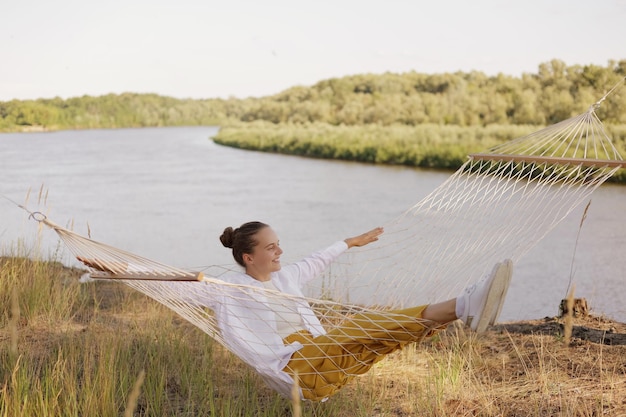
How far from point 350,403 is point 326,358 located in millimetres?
351

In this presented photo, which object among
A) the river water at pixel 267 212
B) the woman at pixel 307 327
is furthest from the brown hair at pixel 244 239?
the river water at pixel 267 212

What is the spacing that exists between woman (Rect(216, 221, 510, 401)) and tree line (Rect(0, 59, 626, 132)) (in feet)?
38.3

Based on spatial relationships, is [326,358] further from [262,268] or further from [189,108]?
[189,108]

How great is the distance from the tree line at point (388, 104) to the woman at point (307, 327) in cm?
1168

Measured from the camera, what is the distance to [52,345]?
251 cm

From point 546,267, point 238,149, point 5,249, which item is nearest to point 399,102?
Result: point 238,149

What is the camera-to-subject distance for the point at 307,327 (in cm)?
198

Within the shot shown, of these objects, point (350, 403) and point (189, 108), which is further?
point (189, 108)

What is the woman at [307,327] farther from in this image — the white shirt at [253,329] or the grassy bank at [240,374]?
the grassy bank at [240,374]

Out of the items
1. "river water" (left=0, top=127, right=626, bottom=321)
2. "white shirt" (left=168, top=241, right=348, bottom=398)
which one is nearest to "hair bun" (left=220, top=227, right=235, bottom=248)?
"white shirt" (left=168, top=241, right=348, bottom=398)

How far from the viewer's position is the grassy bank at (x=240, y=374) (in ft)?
6.32

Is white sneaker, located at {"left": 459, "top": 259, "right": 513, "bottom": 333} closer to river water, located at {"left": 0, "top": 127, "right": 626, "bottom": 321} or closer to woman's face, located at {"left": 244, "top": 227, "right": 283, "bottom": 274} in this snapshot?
woman's face, located at {"left": 244, "top": 227, "right": 283, "bottom": 274}

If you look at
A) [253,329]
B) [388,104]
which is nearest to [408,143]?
[388,104]

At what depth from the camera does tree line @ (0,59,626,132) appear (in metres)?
15.2
